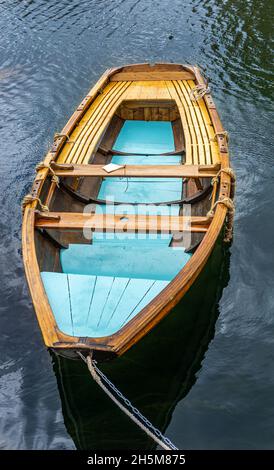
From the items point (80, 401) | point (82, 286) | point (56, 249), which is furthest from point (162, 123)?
point (80, 401)

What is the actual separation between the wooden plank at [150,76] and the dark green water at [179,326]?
2392 mm

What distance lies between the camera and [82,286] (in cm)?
751

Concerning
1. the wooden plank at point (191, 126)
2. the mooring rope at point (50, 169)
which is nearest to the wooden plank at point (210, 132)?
the wooden plank at point (191, 126)

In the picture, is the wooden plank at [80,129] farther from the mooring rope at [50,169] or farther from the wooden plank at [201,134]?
the wooden plank at [201,134]

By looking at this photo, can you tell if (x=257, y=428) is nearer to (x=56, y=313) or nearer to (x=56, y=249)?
(x=56, y=313)

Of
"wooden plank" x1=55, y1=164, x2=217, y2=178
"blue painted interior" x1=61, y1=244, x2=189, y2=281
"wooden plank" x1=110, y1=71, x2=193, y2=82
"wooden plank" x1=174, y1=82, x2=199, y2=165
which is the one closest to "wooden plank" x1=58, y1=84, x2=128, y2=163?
"wooden plank" x1=110, y1=71, x2=193, y2=82

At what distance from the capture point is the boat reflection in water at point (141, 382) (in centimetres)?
743

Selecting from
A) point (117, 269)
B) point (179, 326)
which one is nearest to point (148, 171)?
point (117, 269)

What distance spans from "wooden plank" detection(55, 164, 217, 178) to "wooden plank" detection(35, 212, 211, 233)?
128 cm

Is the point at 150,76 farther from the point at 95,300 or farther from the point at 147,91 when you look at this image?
the point at 95,300

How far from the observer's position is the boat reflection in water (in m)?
7.43

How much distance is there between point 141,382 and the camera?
803 centimetres

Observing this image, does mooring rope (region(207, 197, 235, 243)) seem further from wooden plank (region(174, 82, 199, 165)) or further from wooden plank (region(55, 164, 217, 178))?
wooden plank (region(174, 82, 199, 165))
